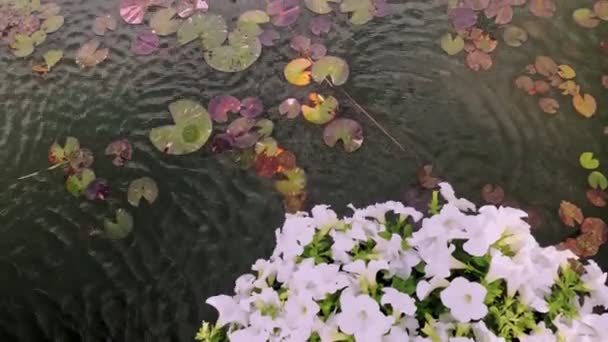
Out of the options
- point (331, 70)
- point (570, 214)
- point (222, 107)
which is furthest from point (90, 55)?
point (570, 214)

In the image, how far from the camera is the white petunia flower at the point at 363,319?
27.2 inches

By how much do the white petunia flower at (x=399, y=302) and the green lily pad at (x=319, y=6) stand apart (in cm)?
116

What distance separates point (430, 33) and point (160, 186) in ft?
2.61

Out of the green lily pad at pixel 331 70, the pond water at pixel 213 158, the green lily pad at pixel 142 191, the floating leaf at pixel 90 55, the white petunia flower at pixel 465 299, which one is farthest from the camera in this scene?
the floating leaf at pixel 90 55

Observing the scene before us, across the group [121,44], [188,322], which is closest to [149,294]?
[188,322]

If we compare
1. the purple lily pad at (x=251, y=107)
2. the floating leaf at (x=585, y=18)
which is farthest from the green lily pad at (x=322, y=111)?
the floating leaf at (x=585, y=18)

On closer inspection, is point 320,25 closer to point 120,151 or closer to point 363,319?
point 120,151

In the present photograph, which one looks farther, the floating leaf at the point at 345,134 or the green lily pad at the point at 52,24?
the green lily pad at the point at 52,24

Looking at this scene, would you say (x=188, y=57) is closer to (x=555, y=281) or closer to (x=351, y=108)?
(x=351, y=108)

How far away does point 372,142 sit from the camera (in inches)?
59.6

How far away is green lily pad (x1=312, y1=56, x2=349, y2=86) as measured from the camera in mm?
1603

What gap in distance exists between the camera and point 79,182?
1.52 meters

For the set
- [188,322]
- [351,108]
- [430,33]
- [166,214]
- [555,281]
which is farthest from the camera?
[430,33]

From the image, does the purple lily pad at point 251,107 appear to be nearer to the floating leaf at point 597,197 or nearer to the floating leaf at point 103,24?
the floating leaf at point 103,24
